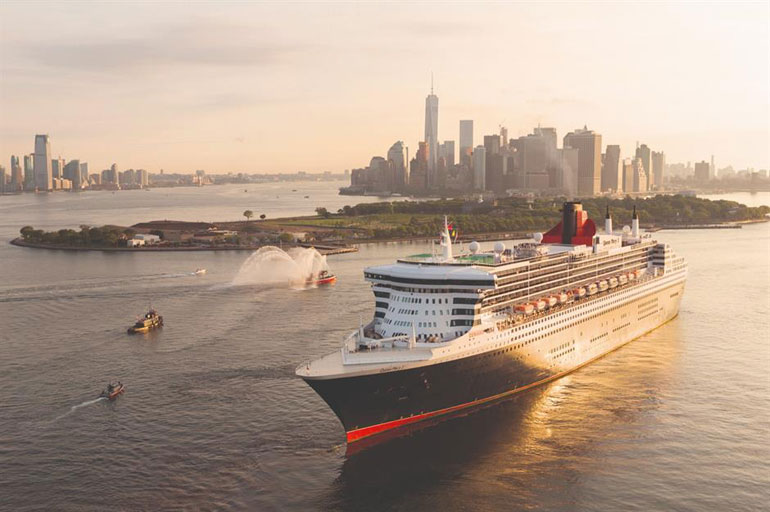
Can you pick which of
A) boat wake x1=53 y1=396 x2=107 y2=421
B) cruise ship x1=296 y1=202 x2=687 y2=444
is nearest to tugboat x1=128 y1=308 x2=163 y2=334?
boat wake x1=53 y1=396 x2=107 y2=421

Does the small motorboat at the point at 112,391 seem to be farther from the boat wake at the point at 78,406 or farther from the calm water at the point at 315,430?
the calm water at the point at 315,430

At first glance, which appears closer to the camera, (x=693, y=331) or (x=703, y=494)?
(x=703, y=494)

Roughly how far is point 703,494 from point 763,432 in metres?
6.10

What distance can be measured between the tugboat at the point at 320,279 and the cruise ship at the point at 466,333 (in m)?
24.5

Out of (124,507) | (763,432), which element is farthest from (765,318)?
(124,507)

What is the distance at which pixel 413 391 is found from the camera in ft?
84.3

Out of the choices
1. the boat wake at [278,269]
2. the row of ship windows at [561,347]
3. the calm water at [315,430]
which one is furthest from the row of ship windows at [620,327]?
the boat wake at [278,269]

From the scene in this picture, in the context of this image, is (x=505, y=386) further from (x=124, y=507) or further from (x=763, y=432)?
(x=124, y=507)

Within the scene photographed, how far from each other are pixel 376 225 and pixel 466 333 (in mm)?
84704

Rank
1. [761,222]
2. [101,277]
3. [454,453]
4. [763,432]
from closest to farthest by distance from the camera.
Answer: [454,453]
[763,432]
[101,277]
[761,222]

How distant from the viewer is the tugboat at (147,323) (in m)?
41.1

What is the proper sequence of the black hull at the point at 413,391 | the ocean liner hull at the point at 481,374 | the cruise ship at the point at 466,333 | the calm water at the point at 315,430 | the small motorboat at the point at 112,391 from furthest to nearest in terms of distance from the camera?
1. the small motorboat at the point at 112,391
2. the cruise ship at the point at 466,333
3. the ocean liner hull at the point at 481,374
4. the black hull at the point at 413,391
5. the calm water at the point at 315,430

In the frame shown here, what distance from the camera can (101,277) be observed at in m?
63.1

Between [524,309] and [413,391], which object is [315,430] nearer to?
[413,391]
